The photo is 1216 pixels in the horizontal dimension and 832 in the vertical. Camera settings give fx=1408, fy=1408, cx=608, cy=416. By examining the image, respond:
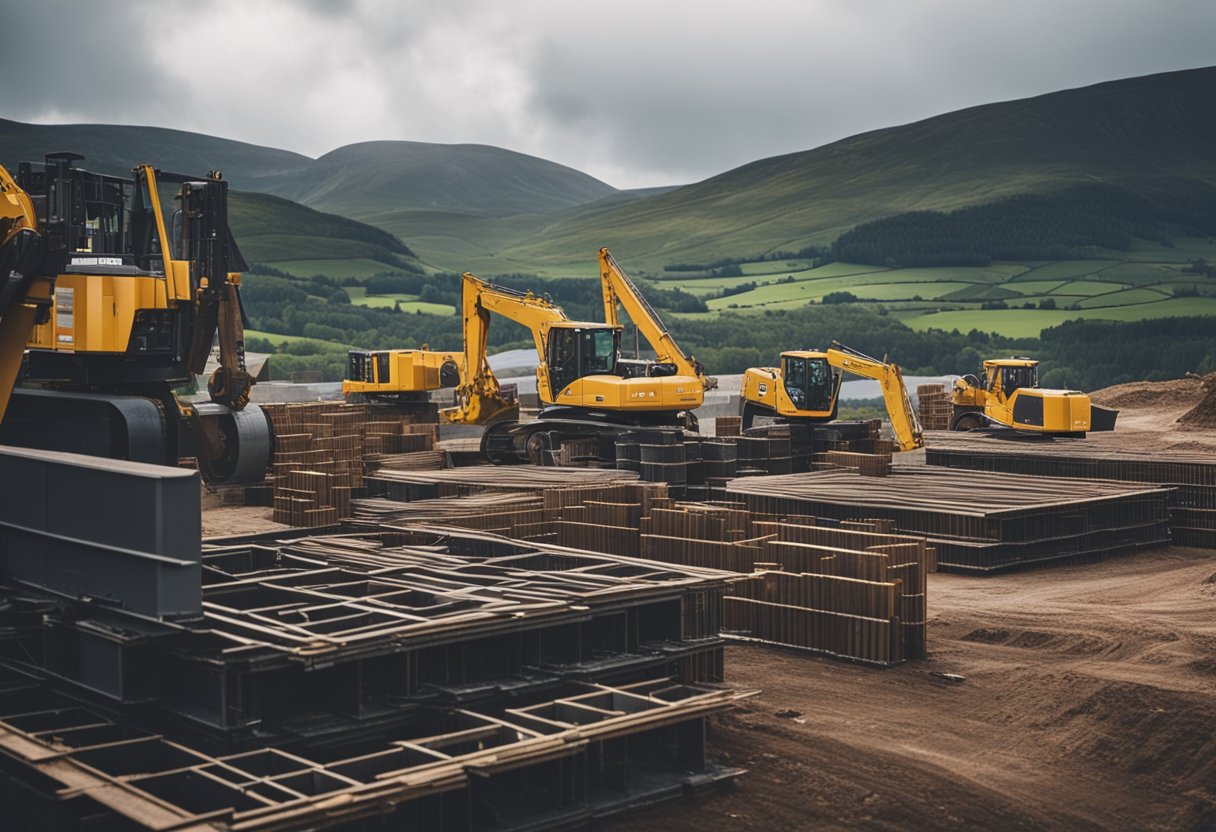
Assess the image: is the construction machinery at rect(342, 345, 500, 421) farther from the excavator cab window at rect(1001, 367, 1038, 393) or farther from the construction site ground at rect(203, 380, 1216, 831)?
the construction site ground at rect(203, 380, 1216, 831)

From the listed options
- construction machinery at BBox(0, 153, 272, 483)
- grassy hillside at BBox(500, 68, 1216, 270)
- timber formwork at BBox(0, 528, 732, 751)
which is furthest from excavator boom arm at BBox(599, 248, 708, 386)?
grassy hillside at BBox(500, 68, 1216, 270)

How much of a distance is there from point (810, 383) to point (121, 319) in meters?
20.9

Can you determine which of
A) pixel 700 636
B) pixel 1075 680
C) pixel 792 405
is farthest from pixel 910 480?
pixel 700 636

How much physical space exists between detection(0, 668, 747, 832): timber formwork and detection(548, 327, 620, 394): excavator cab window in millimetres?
19558

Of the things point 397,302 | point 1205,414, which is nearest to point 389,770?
point 1205,414

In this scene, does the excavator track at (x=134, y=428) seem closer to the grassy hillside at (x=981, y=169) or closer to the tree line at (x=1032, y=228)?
the tree line at (x=1032, y=228)

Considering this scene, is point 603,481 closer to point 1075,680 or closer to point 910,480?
point 910,480

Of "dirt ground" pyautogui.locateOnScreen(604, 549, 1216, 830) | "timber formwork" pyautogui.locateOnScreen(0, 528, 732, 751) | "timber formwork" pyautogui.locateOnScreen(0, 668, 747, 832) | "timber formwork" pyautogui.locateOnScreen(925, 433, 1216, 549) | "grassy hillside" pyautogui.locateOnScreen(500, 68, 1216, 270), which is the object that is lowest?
"dirt ground" pyautogui.locateOnScreen(604, 549, 1216, 830)

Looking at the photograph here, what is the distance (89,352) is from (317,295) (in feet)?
319

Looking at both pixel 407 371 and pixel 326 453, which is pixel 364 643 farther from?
pixel 407 371

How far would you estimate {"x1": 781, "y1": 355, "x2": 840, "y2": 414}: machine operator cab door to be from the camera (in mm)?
35031

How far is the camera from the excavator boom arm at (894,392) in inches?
1359

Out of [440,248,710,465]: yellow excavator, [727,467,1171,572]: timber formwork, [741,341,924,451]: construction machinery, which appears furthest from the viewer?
[741,341,924,451]: construction machinery

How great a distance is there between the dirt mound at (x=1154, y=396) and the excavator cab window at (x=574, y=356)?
102ft
